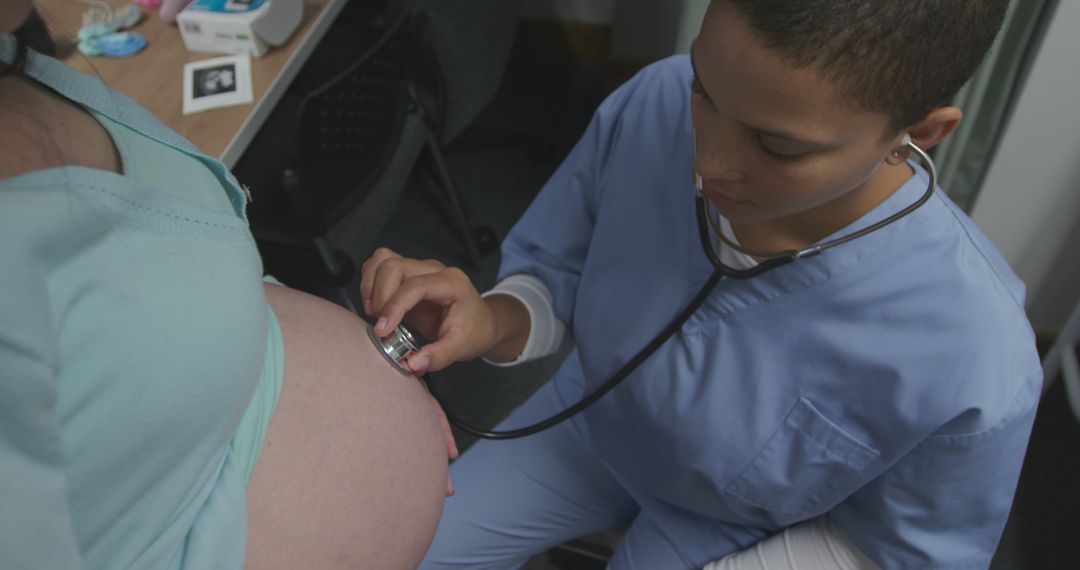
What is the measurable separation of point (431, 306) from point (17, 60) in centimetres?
47

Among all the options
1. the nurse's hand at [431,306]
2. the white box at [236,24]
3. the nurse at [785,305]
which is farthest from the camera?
the white box at [236,24]

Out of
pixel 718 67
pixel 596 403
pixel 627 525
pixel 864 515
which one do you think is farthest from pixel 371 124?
pixel 864 515

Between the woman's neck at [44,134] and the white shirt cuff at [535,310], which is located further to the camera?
the white shirt cuff at [535,310]

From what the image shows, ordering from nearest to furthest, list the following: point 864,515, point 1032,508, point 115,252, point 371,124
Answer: point 115,252 < point 864,515 < point 371,124 < point 1032,508

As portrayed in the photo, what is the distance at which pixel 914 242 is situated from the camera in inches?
27.7

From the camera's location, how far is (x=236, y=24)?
4.34 ft

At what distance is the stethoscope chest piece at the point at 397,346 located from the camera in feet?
2.48

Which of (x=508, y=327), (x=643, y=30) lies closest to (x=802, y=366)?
(x=508, y=327)

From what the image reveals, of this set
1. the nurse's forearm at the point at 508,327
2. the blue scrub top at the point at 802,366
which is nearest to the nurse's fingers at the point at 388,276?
the nurse's forearm at the point at 508,327

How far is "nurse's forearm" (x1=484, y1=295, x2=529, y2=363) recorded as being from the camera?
37.0 inches

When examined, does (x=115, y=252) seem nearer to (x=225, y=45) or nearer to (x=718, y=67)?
(x=718, y=67)

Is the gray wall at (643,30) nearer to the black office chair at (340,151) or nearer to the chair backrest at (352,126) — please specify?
the black office chair at (340,151)

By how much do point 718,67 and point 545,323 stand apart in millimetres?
511

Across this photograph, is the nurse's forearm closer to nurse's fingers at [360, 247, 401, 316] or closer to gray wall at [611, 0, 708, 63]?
nurse's fingers at [360, 247, 401, 316]
